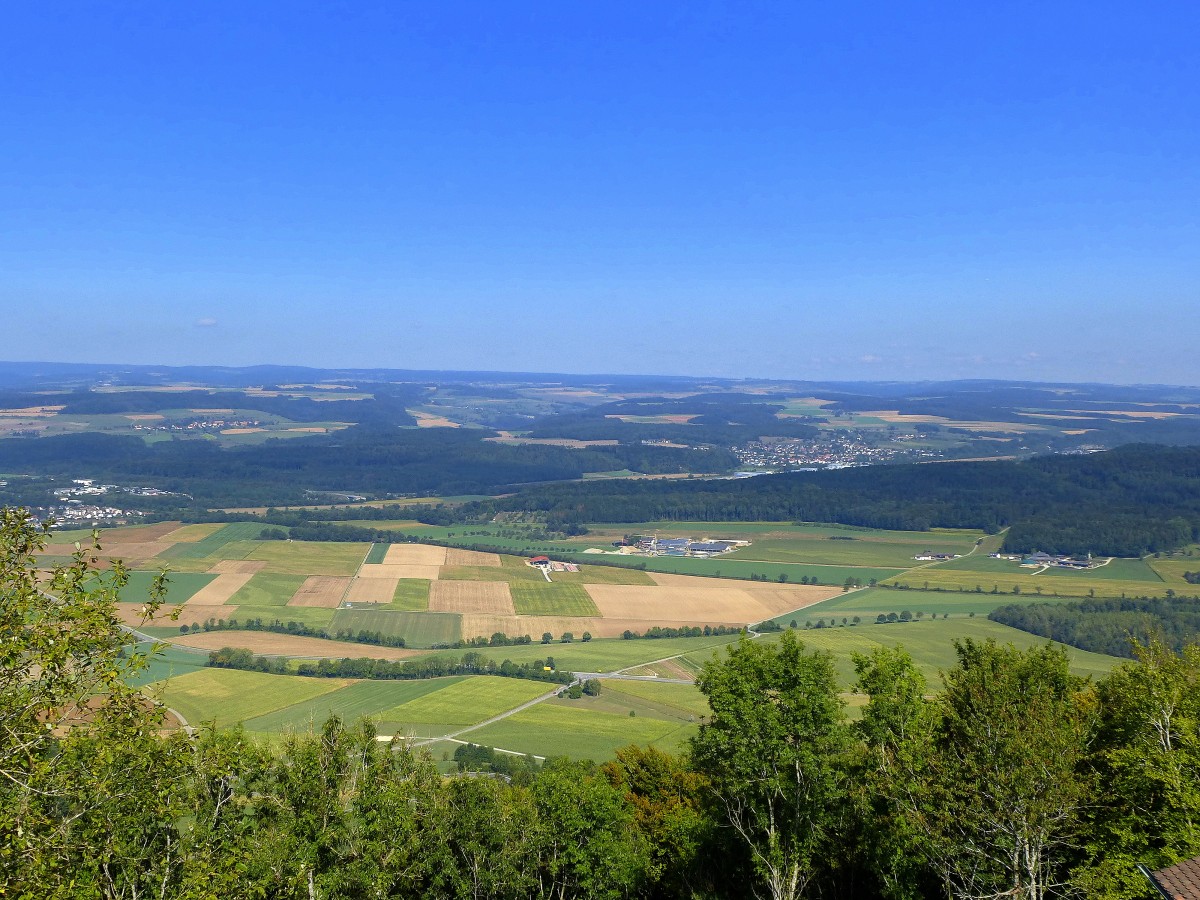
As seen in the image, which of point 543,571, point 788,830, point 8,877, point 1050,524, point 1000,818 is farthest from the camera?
point 1050,524

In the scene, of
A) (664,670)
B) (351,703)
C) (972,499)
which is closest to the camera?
(351,703)

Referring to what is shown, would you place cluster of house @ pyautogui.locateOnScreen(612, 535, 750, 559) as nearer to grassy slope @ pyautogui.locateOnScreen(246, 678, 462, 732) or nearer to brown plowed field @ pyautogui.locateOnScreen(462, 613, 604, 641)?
brown plowed field @ pyautogui.locateOnScreen(462, 613, 604, 641)

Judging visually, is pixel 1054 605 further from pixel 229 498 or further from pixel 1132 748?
pixel 229 498

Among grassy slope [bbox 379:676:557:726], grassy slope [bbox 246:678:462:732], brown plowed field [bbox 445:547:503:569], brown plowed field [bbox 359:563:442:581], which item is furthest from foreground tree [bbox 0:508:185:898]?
brown plowed field [bbox 445:547:503:569]

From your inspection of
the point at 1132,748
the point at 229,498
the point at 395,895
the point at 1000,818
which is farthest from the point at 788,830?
the point at 229,498

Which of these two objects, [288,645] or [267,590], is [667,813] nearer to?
[288,645]

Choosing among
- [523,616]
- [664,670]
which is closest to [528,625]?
[523,616]

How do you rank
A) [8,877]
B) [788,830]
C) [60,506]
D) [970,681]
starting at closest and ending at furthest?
[8,877], [788,830], [970,681], [60,506]
